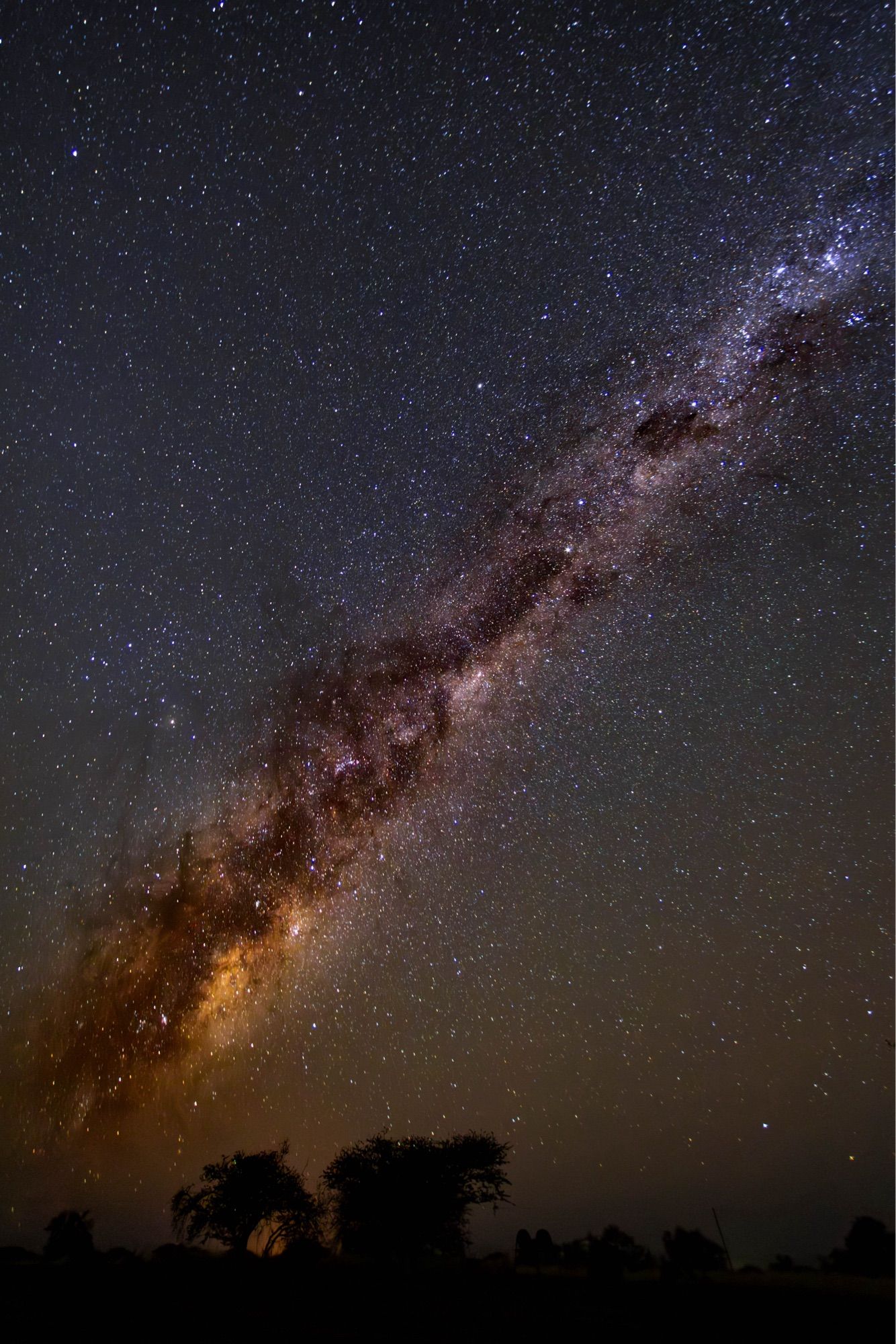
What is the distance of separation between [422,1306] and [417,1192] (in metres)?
9.56

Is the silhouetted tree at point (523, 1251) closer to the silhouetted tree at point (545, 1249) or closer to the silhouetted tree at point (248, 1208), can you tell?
the silhouetted tree at point (545, 1249)

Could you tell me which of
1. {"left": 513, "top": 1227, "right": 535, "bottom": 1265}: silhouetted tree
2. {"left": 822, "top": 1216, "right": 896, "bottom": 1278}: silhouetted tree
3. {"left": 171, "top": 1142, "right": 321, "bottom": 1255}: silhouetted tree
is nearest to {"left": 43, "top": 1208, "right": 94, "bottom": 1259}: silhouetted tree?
{"left": 171, "top": 1142, "right": 321, "bottom": 1255}: silhouetted tree

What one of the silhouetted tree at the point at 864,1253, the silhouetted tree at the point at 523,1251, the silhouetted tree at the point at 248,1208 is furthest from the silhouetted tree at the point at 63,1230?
the silhouetted tree at the point at 864,1253

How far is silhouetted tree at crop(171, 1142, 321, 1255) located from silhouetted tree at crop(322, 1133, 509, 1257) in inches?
78.6

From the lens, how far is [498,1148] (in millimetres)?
25359

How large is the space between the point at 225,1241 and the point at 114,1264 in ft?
17.5

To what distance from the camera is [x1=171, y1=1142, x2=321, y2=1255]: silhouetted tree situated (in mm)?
26578

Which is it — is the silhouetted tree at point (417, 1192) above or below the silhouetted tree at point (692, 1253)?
above

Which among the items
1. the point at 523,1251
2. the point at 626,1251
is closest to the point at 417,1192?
the point at 523,1251

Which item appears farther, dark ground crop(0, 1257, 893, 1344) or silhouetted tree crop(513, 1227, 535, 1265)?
silhouetted tree crop(513, 1227, 535, 1265)

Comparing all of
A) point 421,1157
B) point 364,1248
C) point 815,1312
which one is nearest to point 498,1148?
point 421,1157

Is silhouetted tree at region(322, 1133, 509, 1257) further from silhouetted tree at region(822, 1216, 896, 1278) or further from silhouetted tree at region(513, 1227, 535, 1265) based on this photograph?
silhouetted tree at region(822, 1216, 896, 1278)

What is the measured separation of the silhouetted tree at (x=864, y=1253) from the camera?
14.9m

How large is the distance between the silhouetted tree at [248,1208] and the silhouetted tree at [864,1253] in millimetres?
20278
